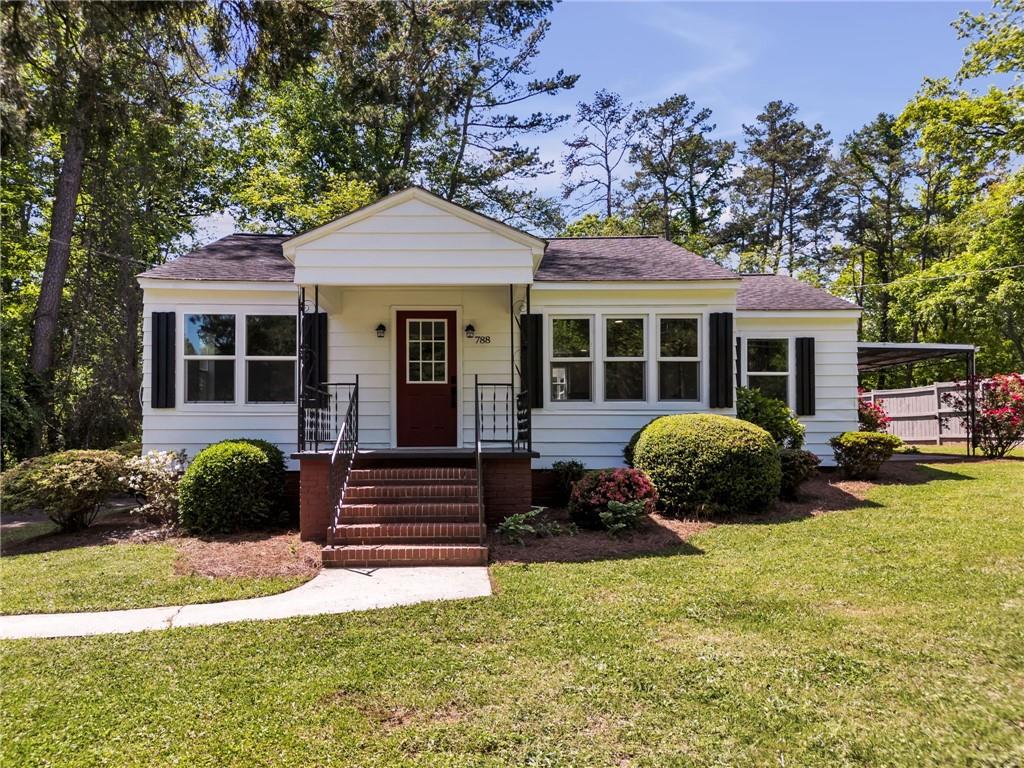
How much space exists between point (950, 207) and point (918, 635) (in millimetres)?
26989

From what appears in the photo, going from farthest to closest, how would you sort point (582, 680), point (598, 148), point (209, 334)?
1. point (598, 148)
2. point (209, 334)
3. point (582, 680)

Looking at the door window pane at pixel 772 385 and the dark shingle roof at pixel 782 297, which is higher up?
the dark shingle roof at pixel 782 297

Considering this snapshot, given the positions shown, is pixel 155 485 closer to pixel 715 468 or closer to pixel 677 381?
pixel 715 468

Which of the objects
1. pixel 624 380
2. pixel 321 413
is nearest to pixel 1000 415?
pixel 624 380

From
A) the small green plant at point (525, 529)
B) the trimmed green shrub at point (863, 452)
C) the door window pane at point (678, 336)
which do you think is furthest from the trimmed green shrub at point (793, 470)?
the small green plant at point (525, 529)

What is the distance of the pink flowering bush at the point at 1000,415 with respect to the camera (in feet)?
43.7

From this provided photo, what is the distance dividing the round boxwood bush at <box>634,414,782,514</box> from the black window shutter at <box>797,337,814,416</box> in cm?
411

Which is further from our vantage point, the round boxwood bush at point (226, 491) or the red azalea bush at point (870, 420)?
the red azalea bush at point (870, 420)

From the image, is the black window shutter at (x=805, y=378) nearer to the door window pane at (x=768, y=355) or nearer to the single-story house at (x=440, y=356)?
the door window pane at (x=768, y=355)

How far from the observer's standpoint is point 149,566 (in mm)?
6602

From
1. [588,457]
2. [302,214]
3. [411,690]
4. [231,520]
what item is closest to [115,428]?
[302,214]

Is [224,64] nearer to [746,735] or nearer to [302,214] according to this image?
[746,735]

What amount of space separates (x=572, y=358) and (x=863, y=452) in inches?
207

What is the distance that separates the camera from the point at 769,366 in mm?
12164
